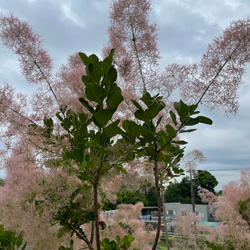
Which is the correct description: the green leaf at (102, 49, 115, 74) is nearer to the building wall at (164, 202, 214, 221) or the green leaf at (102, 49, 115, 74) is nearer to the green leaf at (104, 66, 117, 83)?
the green leaf at (104, 66, 117, 83)

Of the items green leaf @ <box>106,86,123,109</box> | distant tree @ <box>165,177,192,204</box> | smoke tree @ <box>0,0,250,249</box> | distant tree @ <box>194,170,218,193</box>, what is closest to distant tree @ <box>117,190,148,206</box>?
smoke tree @ <box>0,0,250,249</box>

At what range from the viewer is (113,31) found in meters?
0.57

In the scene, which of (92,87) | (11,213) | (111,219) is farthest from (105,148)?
(111,219)

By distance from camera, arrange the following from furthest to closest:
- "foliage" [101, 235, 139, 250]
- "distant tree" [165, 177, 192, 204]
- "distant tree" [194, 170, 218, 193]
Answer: "distant tree" [165, 177, 192, 204] → "distant tree" [194, 170, 218, 193] → "foliage" [101, 235, 139, 250]

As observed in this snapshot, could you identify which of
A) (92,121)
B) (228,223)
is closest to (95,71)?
(92,121)

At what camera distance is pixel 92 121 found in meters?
0.47

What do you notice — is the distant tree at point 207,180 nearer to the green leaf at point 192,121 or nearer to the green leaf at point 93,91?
the green leaf at point 192,121

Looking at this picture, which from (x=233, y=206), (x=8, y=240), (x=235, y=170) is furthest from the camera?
(x=235, y=170)

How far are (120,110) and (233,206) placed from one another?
52 cm

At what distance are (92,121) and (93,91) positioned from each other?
0.39 ft

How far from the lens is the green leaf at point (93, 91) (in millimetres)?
356

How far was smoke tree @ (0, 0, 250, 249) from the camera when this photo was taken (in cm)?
43

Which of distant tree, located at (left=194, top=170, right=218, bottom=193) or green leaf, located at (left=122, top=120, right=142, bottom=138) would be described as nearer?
green leaf, located at (left=122, top=120, right=142, bottom=138)

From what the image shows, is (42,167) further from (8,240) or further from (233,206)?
(233,206)
